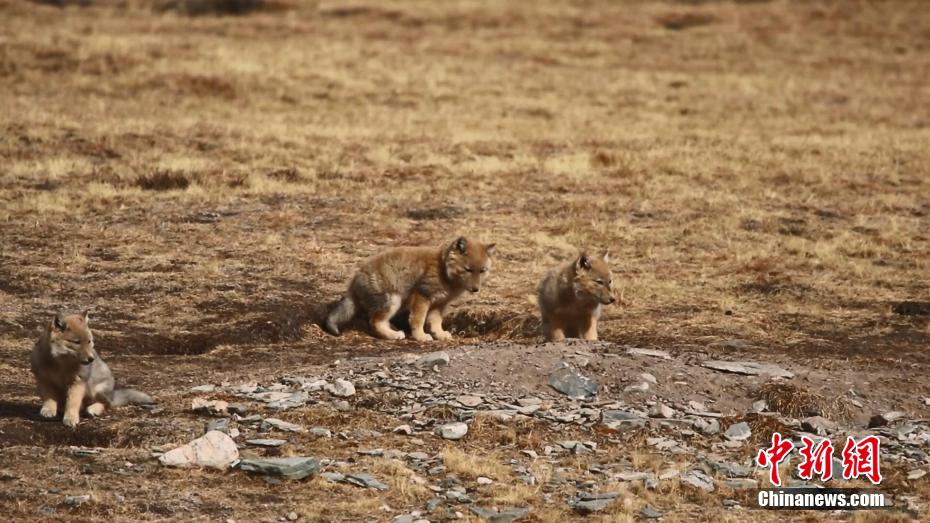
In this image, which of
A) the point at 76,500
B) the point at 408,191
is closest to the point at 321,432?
the point at 76,500

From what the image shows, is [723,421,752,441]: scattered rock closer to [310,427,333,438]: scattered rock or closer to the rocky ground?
the rocky ground

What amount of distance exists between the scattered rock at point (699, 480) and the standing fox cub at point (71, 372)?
5260 mm

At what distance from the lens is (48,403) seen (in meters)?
12.1

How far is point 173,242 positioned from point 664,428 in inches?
Result: 414

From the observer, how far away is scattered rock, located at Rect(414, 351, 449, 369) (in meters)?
13.2

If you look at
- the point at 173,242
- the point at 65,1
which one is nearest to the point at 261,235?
the point at 173,242

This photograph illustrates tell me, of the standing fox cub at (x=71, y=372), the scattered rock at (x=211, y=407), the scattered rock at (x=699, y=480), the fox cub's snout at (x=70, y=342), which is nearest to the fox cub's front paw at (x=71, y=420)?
the standing fox cub at (x=71, y=372)

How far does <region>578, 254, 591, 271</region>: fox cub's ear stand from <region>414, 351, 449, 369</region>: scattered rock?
2436mm

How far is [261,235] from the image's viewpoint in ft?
69.1

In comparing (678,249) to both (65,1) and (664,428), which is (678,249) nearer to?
(664,428)

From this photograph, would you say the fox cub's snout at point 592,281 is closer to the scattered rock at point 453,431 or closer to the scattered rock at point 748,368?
the scattered rock at point 748,368

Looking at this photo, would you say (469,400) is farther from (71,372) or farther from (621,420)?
(71,372)

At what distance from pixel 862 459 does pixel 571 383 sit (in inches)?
112

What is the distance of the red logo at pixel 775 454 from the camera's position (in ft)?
37.2
